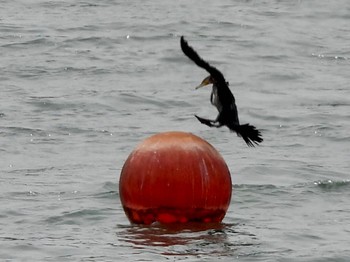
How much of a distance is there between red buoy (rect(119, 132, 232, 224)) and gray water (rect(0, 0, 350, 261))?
23 centimetres

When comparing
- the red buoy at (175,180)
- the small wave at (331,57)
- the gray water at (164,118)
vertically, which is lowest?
the small wave at (331,57)

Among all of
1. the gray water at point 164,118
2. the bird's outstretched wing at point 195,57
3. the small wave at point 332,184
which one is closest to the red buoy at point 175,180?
the gray water at point 164,118

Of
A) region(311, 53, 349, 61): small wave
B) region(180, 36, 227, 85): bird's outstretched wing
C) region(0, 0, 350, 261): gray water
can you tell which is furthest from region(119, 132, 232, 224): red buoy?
region(311, 53, 349, 61): small wave

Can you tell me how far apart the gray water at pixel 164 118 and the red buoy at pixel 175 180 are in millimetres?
230

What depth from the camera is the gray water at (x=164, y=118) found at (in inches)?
452

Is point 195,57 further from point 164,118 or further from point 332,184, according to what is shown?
point 164,118

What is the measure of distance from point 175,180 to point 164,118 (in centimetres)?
758

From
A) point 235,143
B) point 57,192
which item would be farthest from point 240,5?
point 57,192

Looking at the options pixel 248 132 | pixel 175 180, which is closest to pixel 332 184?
pixel 248 132

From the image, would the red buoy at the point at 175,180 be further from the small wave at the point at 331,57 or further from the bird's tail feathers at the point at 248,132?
the small wave at the point at 331,57

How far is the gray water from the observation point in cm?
1147

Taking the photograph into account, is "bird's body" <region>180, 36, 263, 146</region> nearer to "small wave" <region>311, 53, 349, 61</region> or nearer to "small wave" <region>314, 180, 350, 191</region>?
"small wave" <region>314, 180, 350, 191</region>

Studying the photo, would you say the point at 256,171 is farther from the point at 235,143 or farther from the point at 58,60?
the point at 58,60

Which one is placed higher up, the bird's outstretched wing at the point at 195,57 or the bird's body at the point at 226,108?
the bird's outstretched wing at the point at 195,57
